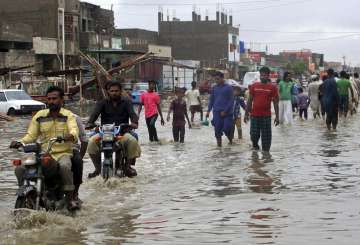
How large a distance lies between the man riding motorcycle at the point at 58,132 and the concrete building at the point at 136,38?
202 feet

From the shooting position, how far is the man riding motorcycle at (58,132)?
24.4ft

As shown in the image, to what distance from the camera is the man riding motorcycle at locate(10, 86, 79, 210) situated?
24.4ft

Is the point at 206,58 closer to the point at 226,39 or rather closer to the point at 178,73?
the point at 226,39

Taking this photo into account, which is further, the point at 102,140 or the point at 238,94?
the point at 238,94

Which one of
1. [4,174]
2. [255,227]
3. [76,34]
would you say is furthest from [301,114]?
[76,34]

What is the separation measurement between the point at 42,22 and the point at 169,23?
43.0 metres

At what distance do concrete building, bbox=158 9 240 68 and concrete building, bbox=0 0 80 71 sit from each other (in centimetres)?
3816

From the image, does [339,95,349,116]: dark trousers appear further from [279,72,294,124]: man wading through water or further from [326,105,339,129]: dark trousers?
[326,105,339,129]: dark trousers

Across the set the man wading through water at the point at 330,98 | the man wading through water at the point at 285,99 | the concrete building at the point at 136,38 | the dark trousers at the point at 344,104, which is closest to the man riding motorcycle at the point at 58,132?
the man wading through water at the point at 330,98

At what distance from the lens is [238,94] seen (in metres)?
16.5

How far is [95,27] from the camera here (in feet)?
227

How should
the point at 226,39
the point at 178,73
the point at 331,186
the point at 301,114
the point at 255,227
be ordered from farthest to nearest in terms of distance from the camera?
the point at 226,39 < the point at 178,73 < the point at 301,114 < the point at 331,186 < the point at 255,227

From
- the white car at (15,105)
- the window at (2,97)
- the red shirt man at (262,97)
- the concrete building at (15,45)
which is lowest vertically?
the white car at (15,105)

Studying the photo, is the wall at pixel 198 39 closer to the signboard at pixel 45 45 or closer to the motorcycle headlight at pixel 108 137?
the signboard at pixel 45 45
